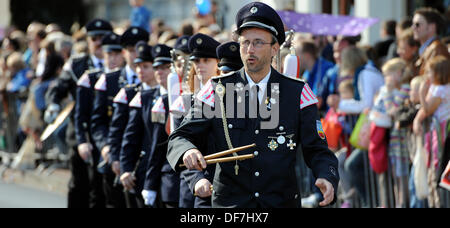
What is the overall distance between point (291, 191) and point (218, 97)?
2.36 feet

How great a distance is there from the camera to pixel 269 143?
221 inches

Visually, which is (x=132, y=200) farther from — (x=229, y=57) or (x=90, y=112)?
(x=229, y=57)

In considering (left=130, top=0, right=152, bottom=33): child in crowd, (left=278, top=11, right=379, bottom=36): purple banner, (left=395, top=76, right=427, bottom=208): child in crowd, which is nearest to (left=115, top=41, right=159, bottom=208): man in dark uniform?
(left=395, top=76, right=427, bottom=208): child in crowd

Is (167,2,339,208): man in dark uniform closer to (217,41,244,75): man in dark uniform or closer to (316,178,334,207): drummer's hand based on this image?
(316,178,334,207): drummer's hand

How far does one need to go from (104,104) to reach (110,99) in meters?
0.11

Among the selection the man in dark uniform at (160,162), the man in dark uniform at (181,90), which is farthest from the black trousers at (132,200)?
the man in dark uniform at (181,90)

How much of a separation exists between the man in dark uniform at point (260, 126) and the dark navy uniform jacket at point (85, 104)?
4.61 m

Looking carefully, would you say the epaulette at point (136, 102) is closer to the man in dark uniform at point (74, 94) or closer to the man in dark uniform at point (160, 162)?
the man in dark uniform at point (160, 162)

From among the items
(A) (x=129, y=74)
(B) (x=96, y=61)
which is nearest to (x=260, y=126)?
(A) (x=129, y=74)

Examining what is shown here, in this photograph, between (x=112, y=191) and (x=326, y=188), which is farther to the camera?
(x=112, y=191)

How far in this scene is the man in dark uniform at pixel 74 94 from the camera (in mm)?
10578

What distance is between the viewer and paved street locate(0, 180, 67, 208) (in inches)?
489

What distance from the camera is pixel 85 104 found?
10.3 m
